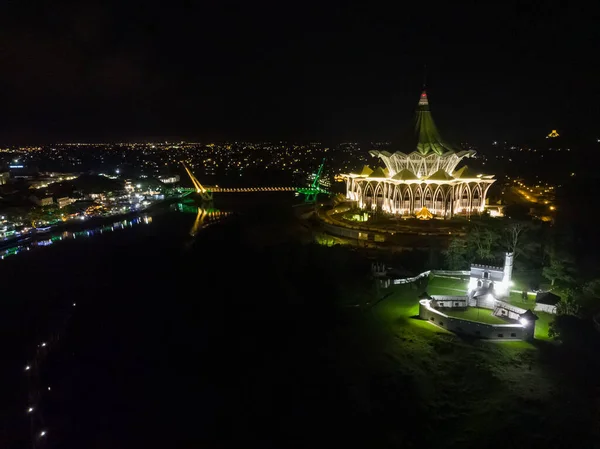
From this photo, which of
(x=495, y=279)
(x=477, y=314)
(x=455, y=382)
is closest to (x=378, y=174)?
(x=495, y=279)

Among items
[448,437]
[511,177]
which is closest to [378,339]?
[448,437]

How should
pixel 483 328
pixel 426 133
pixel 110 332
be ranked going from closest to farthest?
1. pixel 483 328
2. pixel 110 332
3. pixel 426 133

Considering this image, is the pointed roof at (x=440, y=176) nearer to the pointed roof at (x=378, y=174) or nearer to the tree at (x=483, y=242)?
the pointed roof at (x=378, y=174)

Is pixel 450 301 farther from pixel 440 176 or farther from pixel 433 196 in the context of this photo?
pixel 440 176

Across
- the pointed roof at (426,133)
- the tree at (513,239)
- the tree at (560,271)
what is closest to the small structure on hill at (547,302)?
the tree at (560,271)

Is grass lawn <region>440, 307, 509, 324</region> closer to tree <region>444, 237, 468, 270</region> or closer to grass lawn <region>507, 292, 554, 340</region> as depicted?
grass lawn <region>507, 292, 554, 340</region>

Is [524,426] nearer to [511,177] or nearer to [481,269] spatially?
Answer: [481,269]
